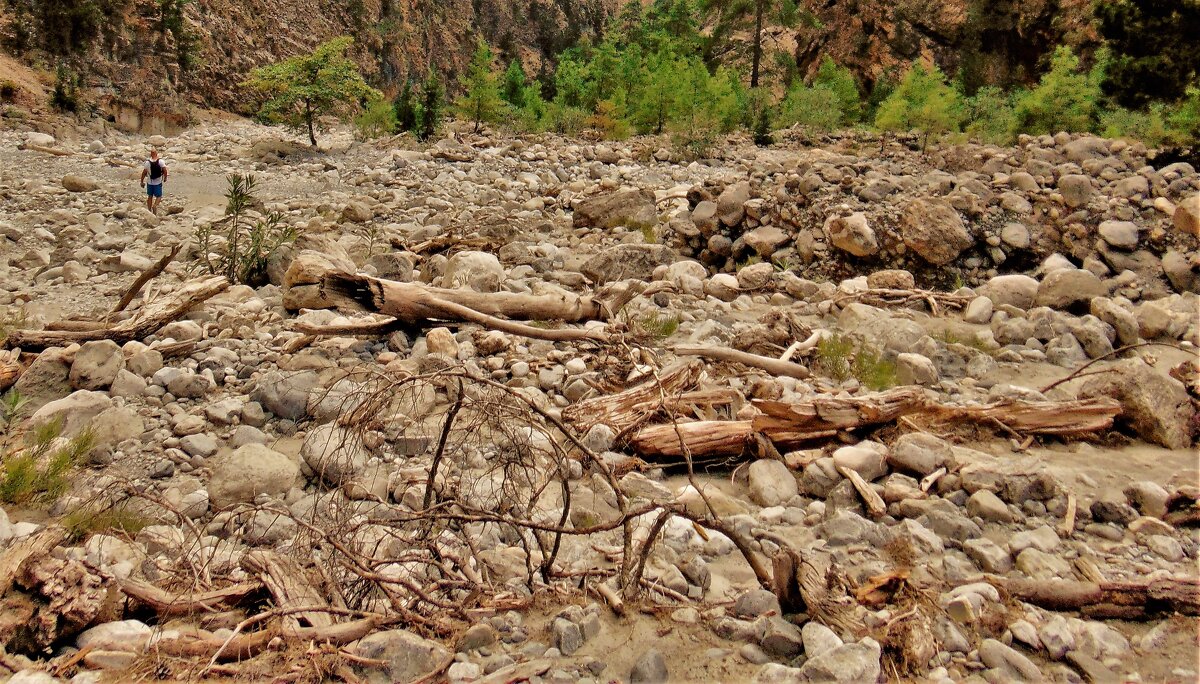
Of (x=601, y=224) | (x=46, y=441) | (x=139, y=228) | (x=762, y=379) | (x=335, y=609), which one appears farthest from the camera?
(x=601, y=224)

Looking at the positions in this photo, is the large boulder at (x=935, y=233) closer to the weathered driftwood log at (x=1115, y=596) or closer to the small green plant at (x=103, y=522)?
the weathered driftwood log at (x=1115, y=596)

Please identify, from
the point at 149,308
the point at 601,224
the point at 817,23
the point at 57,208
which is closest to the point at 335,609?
the point at 149,308

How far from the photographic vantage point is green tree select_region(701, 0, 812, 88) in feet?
71.3

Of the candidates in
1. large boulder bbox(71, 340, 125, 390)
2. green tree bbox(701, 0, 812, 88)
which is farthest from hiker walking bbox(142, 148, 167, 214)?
green tree bbox(701, 0, 812, 88)

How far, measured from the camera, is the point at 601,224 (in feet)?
26.8

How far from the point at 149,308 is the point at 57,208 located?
482cm

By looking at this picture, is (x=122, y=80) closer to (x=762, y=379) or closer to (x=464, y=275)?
(x=464, y=275)

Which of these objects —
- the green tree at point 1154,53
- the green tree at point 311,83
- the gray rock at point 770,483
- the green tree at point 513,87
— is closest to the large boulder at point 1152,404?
the gray rock at point 770,483

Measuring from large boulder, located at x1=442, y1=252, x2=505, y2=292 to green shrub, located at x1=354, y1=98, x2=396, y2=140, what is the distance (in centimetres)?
1022

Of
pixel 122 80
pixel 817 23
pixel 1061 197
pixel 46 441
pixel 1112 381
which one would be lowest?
pixel 46 441

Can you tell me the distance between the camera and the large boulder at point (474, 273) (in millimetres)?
5344

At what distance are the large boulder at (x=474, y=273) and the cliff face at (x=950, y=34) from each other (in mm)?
21835

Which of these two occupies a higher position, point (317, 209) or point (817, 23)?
point (817, 23)

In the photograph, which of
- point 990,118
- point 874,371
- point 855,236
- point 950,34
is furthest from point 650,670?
point 950,34
